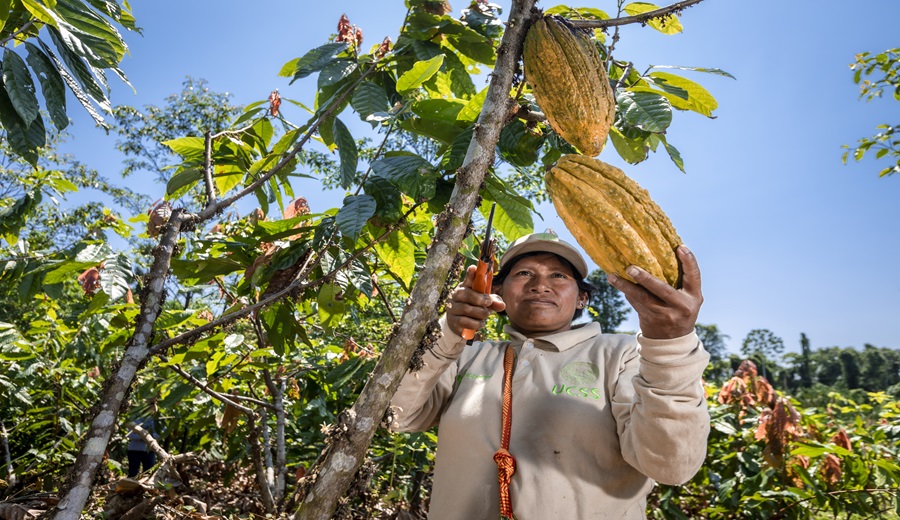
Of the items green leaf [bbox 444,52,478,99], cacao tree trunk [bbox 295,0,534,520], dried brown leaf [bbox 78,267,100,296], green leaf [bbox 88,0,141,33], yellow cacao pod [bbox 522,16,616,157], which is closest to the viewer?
cacao tree trunk [bbox 295,0,534,520]

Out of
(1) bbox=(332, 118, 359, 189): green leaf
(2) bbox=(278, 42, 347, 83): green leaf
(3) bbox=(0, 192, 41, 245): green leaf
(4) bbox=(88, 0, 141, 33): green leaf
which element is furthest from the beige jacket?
(3) bbox=(0, 192, 41, 245): green leaf

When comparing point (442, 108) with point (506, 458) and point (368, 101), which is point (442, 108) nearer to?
point (368, 101)

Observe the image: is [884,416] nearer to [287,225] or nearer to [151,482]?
[287,225]

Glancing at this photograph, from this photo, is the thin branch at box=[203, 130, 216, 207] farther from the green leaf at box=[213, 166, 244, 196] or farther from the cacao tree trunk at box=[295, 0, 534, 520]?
the cacao tree trunk at box=[295, 0, 534, 520]

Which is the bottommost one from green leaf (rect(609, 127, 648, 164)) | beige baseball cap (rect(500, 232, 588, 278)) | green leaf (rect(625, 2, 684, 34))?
beige baseball cap (rect(500, 232, 588, 278))

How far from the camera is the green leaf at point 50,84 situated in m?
1.52

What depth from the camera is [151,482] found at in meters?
2.62

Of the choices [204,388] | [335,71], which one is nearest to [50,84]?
[335,71]

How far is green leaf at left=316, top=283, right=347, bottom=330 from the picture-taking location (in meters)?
1.89

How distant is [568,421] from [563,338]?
26 cm

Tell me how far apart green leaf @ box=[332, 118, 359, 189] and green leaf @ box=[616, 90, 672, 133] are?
771 mm

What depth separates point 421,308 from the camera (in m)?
1.01

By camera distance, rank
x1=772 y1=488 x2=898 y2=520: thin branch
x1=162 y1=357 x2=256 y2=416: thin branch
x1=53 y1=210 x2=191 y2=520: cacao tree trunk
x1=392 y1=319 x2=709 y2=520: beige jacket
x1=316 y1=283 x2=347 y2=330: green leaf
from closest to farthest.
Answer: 1. x1=392 y1=319 x2=709 y2=520: beige jacket
2. x1=53 y1=210 x2=191 y2=520: cacao tree trunk
3. x1=316 y1=283 x2=347 y2=330: green leaf
4. x1=162 y1=357 x2=256 y2=416: thin branch
5. x1=772 y1=488 x2=898 y2=520: thin branch

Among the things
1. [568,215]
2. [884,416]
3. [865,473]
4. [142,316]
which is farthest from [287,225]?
[884,416]
